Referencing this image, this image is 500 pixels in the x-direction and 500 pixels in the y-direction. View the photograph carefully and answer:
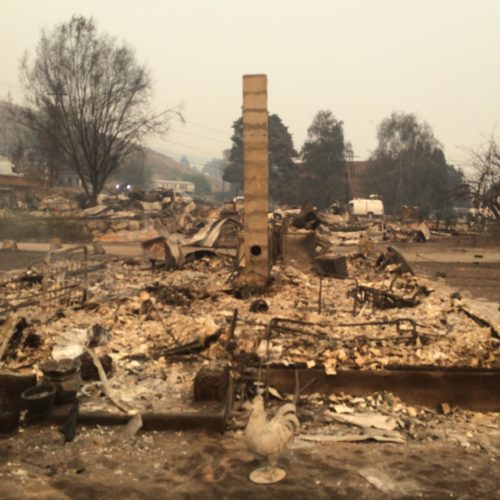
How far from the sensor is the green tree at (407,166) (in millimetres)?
56219

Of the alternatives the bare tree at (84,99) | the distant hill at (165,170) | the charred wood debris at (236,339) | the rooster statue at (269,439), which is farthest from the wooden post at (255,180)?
the distant hill at (165,170)

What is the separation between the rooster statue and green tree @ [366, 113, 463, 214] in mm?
51161

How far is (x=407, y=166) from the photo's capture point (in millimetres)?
58156

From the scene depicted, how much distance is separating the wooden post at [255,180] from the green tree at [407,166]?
44.3 m

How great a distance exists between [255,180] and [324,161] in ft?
157

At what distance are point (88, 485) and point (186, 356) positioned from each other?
2.66 meters

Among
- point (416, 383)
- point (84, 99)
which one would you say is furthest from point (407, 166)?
point (416, 383)

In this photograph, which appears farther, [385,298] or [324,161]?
[324,161]

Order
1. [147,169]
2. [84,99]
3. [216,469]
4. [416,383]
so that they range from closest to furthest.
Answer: [216,469] < [416,383] < [84,99] < [147,169]

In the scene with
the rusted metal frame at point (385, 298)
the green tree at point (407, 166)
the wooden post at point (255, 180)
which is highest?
the green tree at point (407, 166)

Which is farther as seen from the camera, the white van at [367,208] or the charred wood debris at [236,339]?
the white van at [367,208]

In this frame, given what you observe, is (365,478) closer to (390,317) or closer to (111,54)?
(390,317)

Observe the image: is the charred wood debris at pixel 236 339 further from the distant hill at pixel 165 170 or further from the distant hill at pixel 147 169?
the distant hill at pixel 165 170

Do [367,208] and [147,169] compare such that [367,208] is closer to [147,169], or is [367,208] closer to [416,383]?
[416,383]
